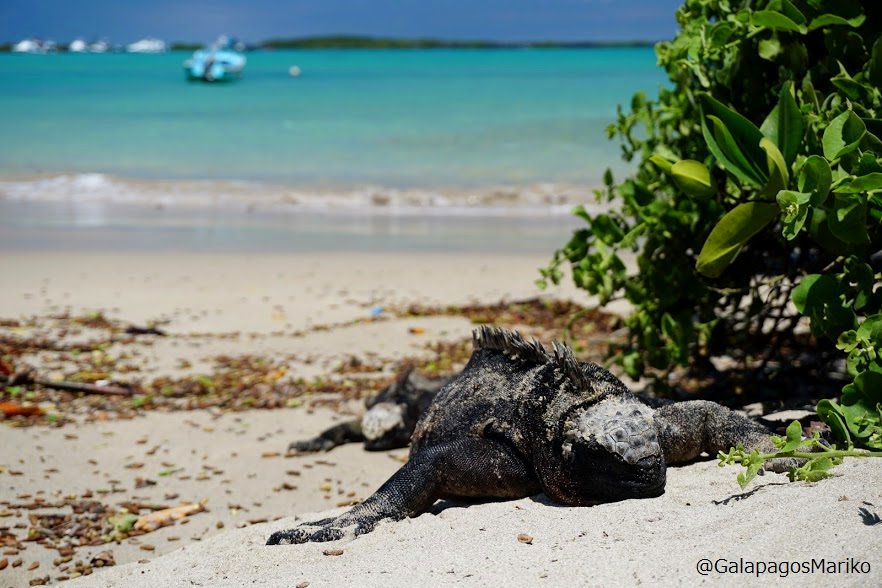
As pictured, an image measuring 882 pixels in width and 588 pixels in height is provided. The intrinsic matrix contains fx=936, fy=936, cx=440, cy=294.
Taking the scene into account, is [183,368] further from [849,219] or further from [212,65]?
[212,65]

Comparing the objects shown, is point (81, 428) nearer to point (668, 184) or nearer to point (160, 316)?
point (160, 316)

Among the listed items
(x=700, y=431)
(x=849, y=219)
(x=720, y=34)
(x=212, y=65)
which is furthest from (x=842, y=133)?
(x=212, y=65)

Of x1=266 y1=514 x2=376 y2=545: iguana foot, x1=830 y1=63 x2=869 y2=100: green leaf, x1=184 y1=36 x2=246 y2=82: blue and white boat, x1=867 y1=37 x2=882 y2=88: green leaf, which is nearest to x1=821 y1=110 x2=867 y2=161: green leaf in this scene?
x1=830 y1=63 x2=869 y2=100: green leaf

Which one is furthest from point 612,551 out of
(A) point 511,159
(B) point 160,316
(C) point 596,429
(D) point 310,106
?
(D) point 310,106

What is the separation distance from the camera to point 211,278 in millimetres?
11500

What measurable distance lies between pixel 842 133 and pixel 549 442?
164 centimetres

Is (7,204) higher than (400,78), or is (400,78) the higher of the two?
(400,78)

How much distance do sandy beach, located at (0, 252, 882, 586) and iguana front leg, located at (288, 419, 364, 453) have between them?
0.08m

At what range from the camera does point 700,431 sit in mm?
3918

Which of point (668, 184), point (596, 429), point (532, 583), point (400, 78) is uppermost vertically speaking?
point (400, 78)

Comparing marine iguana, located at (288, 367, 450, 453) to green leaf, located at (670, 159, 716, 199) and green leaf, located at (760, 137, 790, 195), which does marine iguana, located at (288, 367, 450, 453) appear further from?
green leaf, located at (760, 137, 790, 195)

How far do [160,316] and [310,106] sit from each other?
108 ft

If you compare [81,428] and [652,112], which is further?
[81,428]

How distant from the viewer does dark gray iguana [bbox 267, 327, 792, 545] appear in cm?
353
